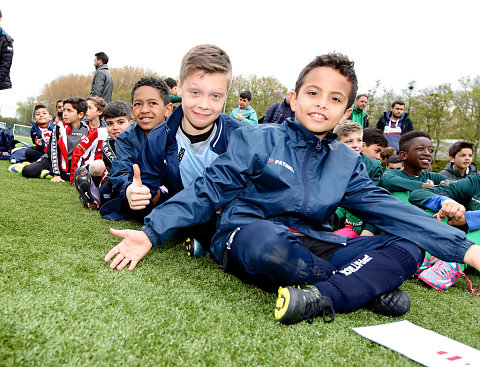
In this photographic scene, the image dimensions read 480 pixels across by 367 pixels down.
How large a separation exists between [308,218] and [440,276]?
1179mm

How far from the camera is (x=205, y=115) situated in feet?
7.59

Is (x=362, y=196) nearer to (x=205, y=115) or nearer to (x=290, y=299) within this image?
(x=290, y=299)

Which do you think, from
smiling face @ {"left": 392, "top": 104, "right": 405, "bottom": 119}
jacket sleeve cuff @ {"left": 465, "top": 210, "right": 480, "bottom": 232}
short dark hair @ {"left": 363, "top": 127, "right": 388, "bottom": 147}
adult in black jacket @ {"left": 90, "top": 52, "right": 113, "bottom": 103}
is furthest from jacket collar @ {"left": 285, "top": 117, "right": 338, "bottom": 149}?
adult in black jacket @ {"left": 90, "top": 52, "right": 113, "bottom": 103}

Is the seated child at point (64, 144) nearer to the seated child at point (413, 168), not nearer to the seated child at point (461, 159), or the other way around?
the seated child at point (413, 168)

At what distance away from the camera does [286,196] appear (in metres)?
1.75

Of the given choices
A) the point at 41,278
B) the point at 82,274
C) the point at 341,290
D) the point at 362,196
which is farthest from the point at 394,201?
the point at 41,278

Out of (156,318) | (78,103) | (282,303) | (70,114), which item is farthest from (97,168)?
(282,303)

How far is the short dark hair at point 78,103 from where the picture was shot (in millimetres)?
5523

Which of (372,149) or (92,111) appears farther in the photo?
(92,111)

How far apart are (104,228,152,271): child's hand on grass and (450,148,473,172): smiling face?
3980 millimetres

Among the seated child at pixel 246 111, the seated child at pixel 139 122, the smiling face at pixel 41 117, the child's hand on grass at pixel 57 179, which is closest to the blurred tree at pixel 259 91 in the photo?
the seated child at pixel 246 111

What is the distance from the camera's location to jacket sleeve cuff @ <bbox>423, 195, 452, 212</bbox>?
2.68 metres

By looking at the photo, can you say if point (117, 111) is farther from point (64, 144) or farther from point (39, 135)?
point (39, 135)

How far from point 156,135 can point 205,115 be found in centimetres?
39
